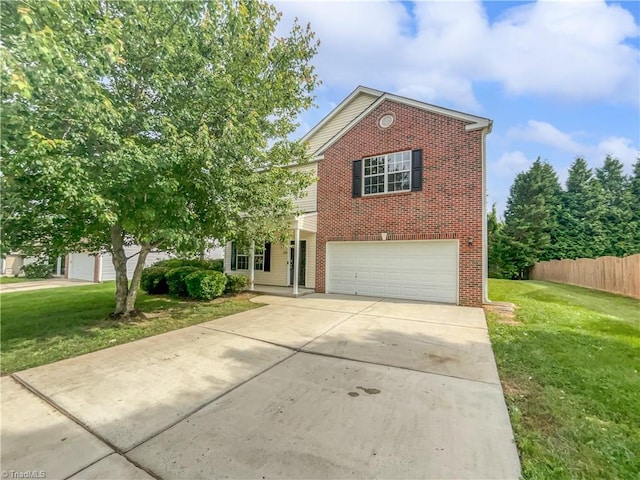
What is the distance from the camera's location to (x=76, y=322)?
6.98 meters

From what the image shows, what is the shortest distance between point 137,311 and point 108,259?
42.3ft

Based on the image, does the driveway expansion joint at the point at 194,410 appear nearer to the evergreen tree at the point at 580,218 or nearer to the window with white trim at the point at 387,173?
the window with white trim at the point at 387,173

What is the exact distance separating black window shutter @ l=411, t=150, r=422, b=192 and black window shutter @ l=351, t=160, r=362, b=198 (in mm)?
1996

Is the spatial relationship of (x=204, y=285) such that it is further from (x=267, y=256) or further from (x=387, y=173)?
(x=387, y=173)

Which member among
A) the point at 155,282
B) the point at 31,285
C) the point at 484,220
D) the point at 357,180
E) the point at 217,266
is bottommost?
the point at 31,285

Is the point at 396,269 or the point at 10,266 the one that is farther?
the point at 10,266

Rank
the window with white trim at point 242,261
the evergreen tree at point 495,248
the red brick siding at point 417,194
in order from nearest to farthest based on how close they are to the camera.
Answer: the red brick siding at point 417,194, the window with white trim at point 242,261, the evergreen tree at point 495,248

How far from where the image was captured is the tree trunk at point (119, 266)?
7039 mm

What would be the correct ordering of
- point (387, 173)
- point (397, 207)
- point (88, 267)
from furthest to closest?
point (88, 267) → point (387, 173) → point (397, 207)

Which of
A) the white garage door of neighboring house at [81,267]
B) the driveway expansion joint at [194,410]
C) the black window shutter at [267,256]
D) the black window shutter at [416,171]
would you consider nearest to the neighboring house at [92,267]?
the white garage door of neighboring house at [81,267]

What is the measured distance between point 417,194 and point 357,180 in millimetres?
2404

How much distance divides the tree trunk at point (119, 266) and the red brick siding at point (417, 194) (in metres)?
6.67

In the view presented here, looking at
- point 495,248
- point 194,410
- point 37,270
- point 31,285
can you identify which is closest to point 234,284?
point 37,270

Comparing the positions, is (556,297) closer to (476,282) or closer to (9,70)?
(476,282)
